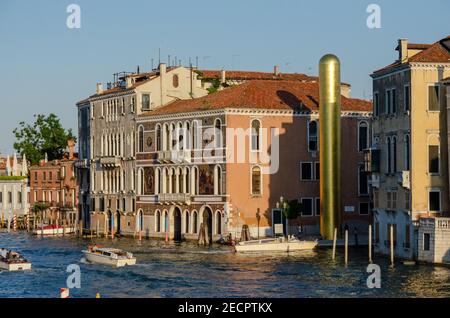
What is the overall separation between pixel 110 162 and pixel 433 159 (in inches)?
1161

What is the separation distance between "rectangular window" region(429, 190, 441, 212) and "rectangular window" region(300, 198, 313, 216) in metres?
15.2

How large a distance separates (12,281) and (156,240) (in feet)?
69.6

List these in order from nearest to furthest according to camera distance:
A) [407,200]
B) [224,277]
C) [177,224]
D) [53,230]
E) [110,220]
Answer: [224,277] < [407,200] < [177,224] < [110,220] < [53,230]

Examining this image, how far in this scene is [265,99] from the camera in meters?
62.7

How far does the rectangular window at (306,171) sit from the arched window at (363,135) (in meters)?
3.20

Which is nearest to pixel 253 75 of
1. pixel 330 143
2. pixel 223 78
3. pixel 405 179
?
pixel 223 78

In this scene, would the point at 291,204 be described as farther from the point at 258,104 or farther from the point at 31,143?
the point at 31,143

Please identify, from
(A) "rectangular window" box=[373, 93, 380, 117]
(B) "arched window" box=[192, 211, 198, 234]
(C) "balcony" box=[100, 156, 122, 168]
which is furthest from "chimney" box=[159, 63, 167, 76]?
(A) "rectangular window" box=[373, 93, 380, 117]

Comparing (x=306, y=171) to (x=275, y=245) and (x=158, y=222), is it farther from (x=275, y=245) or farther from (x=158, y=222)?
(x=158, y=222)

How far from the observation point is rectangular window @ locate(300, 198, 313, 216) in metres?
62.2

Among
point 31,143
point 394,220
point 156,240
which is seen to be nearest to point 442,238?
point 394,220

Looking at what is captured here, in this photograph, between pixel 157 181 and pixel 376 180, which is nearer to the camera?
pixel 376 180

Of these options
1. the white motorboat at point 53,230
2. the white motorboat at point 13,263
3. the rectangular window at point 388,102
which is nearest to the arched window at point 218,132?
the rectangular window at point 388,102
